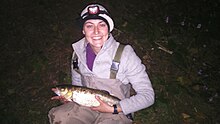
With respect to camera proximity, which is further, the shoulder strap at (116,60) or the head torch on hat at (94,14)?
the shoulder strap at (116,60)

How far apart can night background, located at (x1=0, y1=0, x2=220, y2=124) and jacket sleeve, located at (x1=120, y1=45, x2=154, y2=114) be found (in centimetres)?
185

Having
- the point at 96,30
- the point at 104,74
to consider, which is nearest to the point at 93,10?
the point at 96,30

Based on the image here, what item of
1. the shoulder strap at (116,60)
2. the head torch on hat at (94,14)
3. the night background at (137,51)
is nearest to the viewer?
the head torch on hat at (94,14)

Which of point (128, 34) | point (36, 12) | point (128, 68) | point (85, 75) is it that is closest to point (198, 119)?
point (128, 68)

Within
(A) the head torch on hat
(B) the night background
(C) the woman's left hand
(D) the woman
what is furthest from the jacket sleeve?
(B) the night background

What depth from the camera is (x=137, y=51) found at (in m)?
6.80

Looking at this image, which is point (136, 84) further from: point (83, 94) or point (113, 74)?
point (83, 94)

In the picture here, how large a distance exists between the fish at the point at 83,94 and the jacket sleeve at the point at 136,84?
0.24m

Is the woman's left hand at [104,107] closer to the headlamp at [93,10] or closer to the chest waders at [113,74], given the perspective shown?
the chest waders at [113,74]

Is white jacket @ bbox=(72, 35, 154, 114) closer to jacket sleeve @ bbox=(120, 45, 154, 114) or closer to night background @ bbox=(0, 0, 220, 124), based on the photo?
jacket sleeve @ bbox=(120, 45, 154, 114)

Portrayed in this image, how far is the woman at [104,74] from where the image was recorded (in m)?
3.50

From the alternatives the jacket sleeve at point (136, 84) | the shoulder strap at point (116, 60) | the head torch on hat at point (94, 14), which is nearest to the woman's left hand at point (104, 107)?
the jacket sleeve at point (136, 84)

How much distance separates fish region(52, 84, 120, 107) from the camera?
138 inches

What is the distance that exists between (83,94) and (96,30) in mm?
1086
